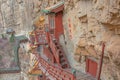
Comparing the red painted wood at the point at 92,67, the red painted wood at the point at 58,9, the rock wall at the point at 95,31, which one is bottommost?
the red painted wood at the point at 92,67

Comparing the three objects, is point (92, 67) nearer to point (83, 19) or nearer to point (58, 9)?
point (83, 19)

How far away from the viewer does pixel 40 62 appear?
48.5 ft

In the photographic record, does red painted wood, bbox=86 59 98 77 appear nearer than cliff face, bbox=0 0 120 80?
No

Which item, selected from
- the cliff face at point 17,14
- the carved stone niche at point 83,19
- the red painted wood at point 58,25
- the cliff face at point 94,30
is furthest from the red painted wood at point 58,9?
the cliff face at point 17,14

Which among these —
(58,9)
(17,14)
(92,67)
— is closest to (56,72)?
(92,67)

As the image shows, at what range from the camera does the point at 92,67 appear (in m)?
12.8

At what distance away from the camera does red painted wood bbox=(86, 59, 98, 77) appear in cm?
1245

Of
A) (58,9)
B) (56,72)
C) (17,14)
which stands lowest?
(56,72)

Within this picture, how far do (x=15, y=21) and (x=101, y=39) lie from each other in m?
25.1

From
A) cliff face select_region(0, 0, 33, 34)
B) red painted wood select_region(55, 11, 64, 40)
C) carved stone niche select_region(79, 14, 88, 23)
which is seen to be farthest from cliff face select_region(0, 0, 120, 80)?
cliff face select_region(0, 0, 33, 34)

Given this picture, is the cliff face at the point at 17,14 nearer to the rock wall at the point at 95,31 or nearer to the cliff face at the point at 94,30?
the cliff face at the point at 94,30

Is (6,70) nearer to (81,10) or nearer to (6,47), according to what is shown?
(6,47)

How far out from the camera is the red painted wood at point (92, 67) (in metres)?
12.4

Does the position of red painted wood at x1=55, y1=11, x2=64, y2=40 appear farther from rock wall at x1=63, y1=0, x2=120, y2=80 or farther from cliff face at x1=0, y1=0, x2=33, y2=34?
cliff face at x1=0, y1=0, x2=33, y2=34
